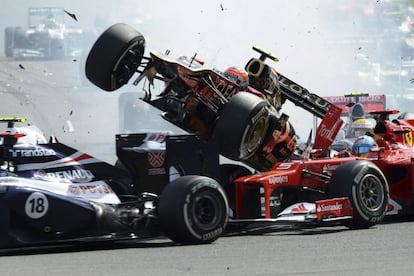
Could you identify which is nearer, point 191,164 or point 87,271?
point 87,271

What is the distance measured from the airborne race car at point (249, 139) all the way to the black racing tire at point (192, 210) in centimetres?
63

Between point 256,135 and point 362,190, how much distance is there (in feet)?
4.23

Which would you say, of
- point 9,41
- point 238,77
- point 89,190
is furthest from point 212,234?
point 9,41

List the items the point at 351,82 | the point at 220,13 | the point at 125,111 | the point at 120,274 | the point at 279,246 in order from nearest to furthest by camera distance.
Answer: the point at 120,274, the point at 279,246, the point at 220,13, the point at 125,111, the point at 351,82

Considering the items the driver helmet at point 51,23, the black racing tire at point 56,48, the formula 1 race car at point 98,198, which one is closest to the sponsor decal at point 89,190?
the formula 1 race car at point 98,198

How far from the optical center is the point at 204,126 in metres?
11.7

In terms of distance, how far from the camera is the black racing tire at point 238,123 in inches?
430

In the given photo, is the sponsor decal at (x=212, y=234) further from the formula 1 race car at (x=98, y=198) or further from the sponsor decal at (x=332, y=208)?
the sponsor decal at (x=332, y=208)

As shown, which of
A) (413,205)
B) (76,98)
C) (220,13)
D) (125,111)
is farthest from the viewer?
(76,98)

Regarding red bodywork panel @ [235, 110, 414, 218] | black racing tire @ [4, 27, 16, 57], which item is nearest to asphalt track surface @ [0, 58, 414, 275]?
red bodywork panel @ [235, 110, 414, 218]

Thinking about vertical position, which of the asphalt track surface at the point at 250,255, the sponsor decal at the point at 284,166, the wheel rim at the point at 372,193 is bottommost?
the asphalt track surface at the point at 250,255

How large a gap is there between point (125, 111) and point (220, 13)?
3951mm

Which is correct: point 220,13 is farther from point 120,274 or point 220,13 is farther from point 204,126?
point 120,274

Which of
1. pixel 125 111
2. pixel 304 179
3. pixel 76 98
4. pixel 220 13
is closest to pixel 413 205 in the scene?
pixel 304 179
